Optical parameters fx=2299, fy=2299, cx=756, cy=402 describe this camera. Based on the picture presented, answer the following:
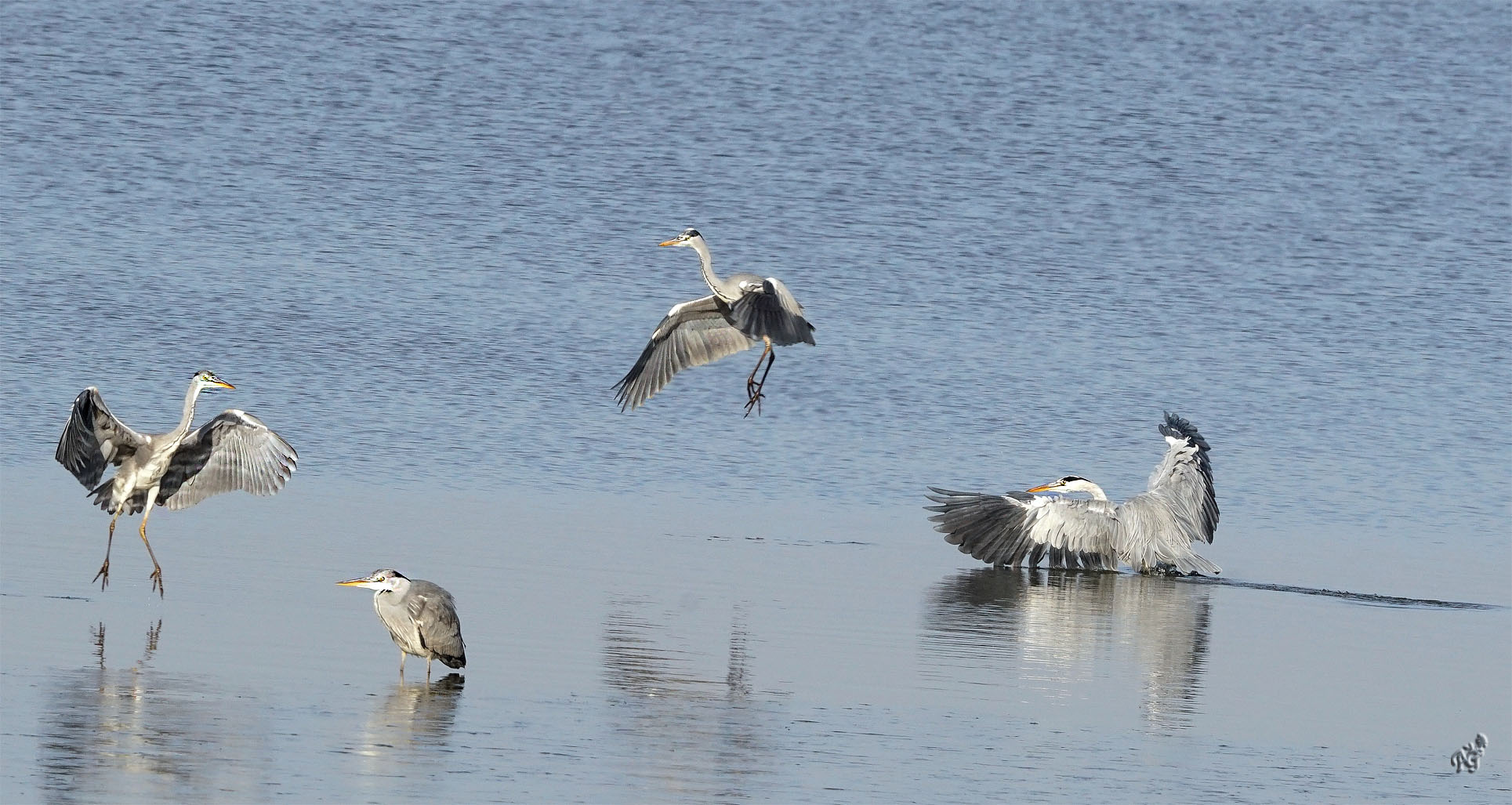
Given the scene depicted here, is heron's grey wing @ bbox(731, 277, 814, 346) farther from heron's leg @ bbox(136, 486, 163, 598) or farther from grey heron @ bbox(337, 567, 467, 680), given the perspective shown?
grey heron @ bbox(337, 567, 467, 680)

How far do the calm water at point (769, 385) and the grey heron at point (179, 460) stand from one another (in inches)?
13.9

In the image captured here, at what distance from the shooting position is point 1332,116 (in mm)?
31031

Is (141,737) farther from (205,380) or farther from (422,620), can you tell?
(205,380)

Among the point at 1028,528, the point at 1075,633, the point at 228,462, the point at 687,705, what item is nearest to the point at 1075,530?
the point at 1028,528

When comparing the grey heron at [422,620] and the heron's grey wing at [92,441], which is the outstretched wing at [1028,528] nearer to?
the grey heron at [422,620]

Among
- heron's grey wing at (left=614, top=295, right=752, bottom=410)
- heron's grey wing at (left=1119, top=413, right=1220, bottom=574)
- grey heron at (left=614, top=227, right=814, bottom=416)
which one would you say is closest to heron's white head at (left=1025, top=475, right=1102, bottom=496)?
heron's grey wing at (left=1119, top=413, right=1220, bottom=574)

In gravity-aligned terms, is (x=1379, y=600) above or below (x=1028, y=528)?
below

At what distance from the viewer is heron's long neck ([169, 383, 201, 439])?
1209 cm

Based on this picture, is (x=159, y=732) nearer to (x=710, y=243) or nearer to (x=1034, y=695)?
(x=1034, y=695)

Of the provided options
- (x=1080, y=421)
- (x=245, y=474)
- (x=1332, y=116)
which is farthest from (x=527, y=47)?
(x=245, y=474)

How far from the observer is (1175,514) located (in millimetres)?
14117

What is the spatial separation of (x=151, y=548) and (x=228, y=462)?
67cm

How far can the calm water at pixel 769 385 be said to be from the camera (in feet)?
31.1

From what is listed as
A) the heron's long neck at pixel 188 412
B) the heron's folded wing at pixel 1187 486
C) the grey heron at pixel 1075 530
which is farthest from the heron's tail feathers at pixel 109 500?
the heron's folded wing at pixel 1187 486
